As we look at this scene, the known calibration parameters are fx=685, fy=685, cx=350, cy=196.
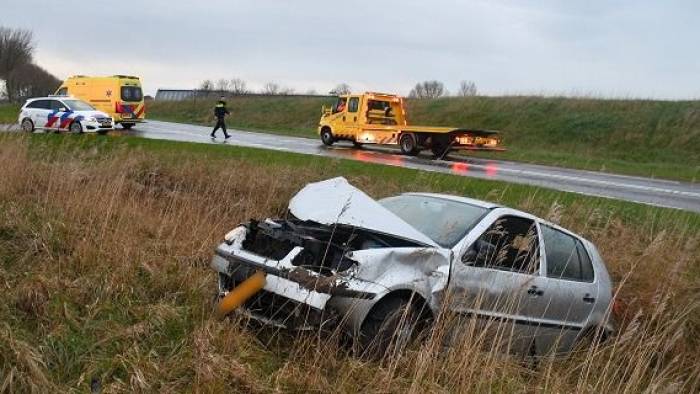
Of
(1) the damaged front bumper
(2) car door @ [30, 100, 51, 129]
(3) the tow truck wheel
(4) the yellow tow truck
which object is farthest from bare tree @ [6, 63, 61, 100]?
(1) the damaged front bumper

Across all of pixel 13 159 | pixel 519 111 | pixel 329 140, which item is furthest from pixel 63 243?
pixel 519 111

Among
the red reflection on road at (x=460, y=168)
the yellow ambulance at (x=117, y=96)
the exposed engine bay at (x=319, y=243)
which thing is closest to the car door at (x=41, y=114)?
the yellow ambulance at (x=117, y=96)

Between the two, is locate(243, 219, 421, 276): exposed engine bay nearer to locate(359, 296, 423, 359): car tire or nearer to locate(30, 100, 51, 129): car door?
locate(359, 296, 423, 359): car tire

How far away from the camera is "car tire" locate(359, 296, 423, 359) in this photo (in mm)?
4750

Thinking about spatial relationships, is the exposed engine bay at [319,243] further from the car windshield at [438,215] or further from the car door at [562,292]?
the car door at [562,292]

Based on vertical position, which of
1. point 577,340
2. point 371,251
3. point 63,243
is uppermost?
point 371,251

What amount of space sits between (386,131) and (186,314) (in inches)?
772

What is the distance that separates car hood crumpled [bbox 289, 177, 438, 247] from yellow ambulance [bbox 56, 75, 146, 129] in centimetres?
2486

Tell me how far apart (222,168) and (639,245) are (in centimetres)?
719

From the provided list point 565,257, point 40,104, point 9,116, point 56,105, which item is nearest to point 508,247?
point 565,257

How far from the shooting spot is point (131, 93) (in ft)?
96.6

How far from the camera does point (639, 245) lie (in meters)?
9.48

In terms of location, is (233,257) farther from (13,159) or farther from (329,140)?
(329,140)

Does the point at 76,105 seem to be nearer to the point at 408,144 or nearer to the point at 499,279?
the point at 408,144
